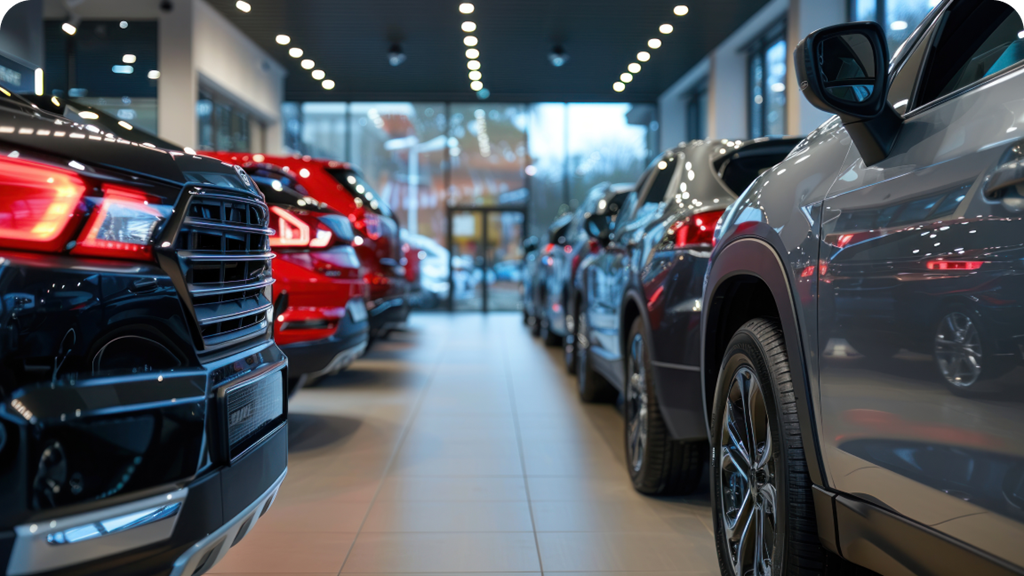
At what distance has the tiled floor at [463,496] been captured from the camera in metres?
→ 2.98

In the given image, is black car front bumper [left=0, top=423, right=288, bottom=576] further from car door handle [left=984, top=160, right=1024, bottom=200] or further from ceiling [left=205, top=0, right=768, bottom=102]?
ceiling [left=205, top=0, right=768, bottom=102]

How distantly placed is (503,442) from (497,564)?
2.02 metres

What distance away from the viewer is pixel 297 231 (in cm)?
483

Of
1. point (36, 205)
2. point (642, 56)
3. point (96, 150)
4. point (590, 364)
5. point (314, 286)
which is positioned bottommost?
point (590, 364)

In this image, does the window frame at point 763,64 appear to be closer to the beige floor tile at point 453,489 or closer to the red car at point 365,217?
the red car at point 365,217

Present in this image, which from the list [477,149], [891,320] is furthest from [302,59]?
[891,320]

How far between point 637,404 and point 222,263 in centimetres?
237

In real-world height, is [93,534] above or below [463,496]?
above

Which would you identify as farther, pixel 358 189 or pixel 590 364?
pixel 358 189

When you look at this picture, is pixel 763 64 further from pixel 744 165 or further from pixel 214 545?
pixel 214 545

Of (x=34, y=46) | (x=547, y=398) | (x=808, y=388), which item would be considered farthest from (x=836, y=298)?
(x=34, y=46)

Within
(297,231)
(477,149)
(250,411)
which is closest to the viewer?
(250,411)

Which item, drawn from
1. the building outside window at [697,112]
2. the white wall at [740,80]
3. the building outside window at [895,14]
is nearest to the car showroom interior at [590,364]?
the building outside window at [895,14]

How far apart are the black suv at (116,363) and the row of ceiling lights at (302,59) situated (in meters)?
11.2
